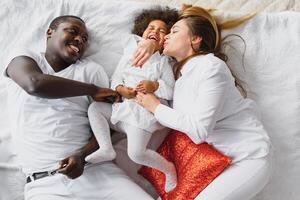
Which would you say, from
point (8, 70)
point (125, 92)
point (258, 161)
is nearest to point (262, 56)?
point (258, 161)

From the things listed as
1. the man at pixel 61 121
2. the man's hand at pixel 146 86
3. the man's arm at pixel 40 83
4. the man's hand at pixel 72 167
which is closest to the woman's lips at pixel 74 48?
the man at pixel 61 121

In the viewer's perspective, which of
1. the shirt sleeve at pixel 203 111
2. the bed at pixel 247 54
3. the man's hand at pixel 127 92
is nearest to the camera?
the shirt sleeve at pixel 203 111

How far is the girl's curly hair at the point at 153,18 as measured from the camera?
159 centimetres

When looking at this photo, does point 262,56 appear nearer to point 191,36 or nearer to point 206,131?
point 191,36

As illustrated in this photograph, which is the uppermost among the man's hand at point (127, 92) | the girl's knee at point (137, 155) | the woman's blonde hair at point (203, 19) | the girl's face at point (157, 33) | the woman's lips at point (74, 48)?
the woman's blonde hair at point (203, 19)

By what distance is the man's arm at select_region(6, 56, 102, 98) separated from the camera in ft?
4.57

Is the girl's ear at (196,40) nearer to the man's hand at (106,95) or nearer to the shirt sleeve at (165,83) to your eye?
the shirt sleeve at (165,83)

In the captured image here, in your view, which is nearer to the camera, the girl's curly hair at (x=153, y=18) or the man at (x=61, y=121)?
the man at (x=61, y=121)

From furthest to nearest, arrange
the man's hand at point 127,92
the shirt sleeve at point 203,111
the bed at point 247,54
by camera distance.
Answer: the bed at point 247,54 → the man's hand at point 127,92 → the shirt sleeve at point 203,111

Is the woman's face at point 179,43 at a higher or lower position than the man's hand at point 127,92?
higher

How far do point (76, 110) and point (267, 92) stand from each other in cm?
64

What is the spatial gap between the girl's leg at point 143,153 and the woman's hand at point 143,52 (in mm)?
198

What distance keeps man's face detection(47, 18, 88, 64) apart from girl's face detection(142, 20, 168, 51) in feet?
0.69

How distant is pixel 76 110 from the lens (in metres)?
1.53
